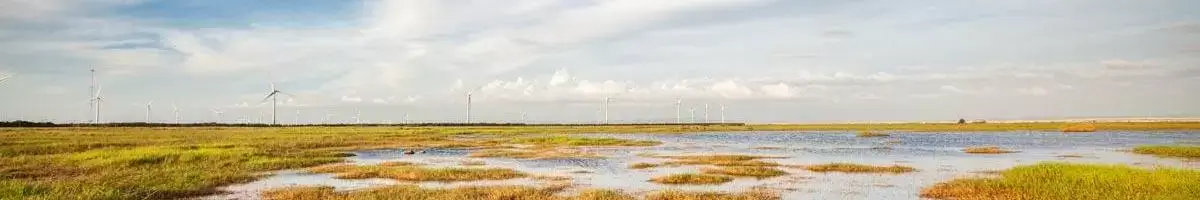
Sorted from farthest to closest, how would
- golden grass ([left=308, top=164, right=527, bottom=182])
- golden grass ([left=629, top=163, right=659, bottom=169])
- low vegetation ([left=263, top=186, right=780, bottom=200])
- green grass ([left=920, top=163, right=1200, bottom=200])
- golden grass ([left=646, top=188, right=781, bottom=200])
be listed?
golden grass ([left=629, top=163, right=659, bottom=169]) → golden grass ([left=308, top=164, right=527, bottom=182]) → low vegetation ([left=263, top=186, right=780, bottom=200]) → golden grass ([left=646, top=188, right=781, bottom=200]) → green grass ([left=920, top=163, right=1200, bottom=200])

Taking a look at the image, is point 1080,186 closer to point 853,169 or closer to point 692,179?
point 853,169

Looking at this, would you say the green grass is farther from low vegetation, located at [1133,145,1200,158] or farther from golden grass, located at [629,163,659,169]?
low vegetation, located at [1133,145,1200,158]

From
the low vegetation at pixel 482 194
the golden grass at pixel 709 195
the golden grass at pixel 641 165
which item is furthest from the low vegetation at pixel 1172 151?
the golden grass at pixel 709 195

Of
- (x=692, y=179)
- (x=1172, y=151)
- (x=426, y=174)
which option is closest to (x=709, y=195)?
(x=692, y=179)

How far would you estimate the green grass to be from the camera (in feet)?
66.0

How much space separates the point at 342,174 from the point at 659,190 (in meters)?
12.2

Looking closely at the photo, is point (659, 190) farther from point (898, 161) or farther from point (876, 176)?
point (898, 161)

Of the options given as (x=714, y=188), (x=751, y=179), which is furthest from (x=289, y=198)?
(x=751, y=179)

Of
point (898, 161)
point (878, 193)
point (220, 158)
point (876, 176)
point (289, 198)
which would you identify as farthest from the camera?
point (898, 161)

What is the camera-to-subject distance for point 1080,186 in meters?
22.2

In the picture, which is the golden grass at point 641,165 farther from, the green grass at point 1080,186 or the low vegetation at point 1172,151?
the low vegetation at point 1172,151

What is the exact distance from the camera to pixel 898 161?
125ft

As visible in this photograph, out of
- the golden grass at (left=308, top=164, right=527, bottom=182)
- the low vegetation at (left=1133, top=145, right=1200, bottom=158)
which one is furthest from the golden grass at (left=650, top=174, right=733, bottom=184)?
the low vegetation at (left=1133, top=145, right=1200, bottom=158)

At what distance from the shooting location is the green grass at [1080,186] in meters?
20.1
